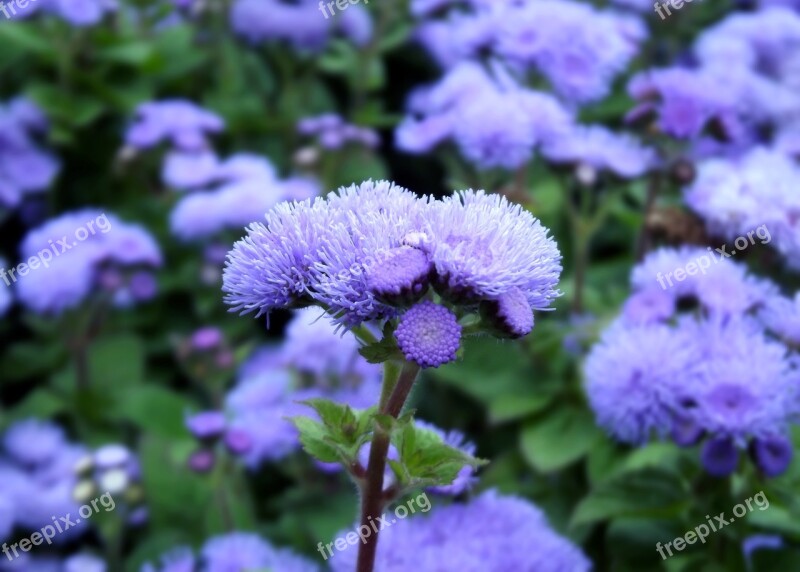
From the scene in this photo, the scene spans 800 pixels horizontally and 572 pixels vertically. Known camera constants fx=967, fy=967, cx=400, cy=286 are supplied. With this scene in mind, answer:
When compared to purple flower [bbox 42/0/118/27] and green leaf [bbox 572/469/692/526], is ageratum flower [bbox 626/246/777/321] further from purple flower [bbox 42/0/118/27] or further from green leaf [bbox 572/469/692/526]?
purple flower [bbox 42/0/118/27]

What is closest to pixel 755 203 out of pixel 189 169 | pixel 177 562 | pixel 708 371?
pixel 708 371

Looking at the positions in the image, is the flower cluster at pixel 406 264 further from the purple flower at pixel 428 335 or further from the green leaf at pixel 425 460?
the green leaf at pixel 425 460

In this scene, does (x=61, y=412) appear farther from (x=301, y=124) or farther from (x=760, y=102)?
(x=760, y=102)

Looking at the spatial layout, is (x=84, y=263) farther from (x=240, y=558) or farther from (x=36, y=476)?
(x=240, y=558)

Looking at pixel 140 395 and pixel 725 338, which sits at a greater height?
pixel 725 338

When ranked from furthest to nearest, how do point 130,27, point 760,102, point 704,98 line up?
point 130,27
point 760,102
point 704,98

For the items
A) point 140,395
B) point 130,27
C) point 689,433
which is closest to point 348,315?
point 689,433

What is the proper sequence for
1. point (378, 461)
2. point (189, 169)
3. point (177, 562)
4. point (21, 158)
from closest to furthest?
point (378, 461), point (177, 562), point (189, 169), point (21, 158)

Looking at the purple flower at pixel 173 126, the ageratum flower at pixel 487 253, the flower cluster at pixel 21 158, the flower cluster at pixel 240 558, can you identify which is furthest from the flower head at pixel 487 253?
the flower cluster at pixel 21 158
